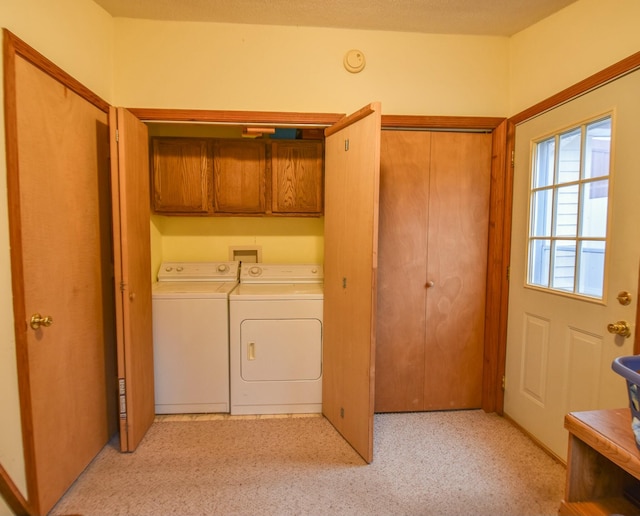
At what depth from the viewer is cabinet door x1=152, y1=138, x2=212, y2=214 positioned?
2383 mm

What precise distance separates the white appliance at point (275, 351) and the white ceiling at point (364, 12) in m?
1.76

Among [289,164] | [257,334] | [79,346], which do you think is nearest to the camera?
[79,346]

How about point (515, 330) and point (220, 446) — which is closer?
point (220, 446)

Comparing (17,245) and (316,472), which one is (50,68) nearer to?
(17,245)

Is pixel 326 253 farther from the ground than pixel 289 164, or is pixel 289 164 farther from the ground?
pixel 289 164

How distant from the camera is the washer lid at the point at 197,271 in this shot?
2.55 metres

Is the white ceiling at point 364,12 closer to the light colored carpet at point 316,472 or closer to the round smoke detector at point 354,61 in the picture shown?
the round smoke detector at point 354,61

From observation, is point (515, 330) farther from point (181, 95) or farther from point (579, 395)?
point (181, 95)

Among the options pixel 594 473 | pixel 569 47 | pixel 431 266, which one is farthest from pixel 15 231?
pixel 569 47

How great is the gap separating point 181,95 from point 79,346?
159cm

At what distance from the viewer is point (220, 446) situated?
1.88 meters

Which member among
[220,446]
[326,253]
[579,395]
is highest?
[326,253]

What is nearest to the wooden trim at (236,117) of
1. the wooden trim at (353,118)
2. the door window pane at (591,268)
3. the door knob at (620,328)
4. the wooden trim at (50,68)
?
the wooden trim at (353,118)

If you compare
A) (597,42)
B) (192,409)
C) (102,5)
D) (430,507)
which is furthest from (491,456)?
(102,5)
